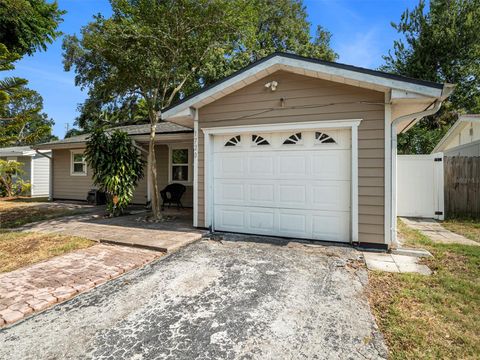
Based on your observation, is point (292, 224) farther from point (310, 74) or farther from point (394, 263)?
point (310, 74)

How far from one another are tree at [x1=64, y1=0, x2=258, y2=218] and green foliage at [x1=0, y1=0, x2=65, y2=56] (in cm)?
282

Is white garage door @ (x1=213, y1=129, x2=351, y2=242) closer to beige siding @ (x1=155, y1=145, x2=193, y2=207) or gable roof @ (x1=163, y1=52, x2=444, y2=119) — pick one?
gable roof @ (x1=163, y1=52, x2=444, y2=119)

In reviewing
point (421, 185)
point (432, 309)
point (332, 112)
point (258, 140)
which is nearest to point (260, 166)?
point (258, 140)

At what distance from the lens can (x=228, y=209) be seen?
20.7 feet

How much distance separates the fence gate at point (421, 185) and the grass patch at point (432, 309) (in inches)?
166

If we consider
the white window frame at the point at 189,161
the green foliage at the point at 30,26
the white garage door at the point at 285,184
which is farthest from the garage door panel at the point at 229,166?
the green foliage at the point at 30,26

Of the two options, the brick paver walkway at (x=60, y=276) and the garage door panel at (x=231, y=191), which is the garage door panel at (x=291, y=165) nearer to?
the garage door panel at (x=231, y=191)

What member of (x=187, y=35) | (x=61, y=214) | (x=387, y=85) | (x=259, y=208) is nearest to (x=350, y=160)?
(x=387, y=85)

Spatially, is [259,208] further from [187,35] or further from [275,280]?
[187,35]

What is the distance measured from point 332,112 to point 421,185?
5081 millimetres

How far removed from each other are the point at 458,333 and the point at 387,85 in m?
3.71

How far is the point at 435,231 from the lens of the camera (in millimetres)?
6723

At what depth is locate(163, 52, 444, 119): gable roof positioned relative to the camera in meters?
4.57

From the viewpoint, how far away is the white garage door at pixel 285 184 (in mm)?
5328
